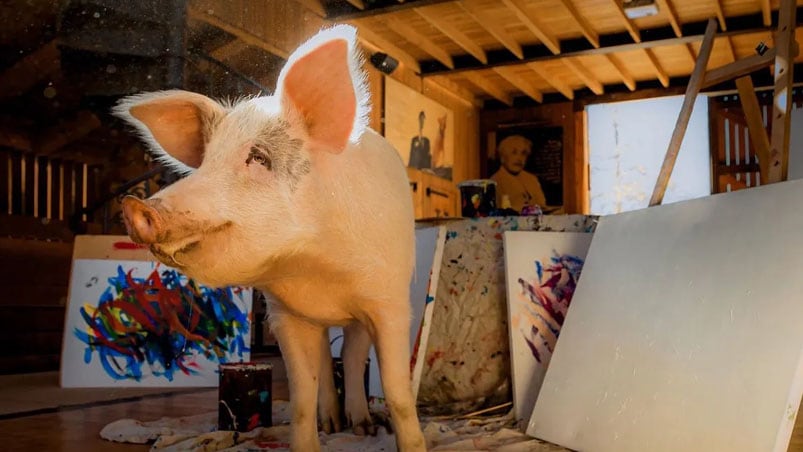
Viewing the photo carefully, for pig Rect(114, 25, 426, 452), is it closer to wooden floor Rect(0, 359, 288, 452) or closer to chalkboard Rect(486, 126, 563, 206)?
wooden floor Rect(0, 359, 288, 452)

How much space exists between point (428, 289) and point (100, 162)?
5.21 meters

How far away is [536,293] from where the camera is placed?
2932 millimetres

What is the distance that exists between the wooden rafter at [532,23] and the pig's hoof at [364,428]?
4166 mm

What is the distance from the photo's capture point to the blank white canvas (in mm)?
1816

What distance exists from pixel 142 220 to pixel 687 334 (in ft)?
4.92

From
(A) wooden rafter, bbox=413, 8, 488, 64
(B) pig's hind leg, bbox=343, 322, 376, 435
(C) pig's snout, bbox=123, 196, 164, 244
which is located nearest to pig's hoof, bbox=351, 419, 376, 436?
(B) pig's hind leg, bbox=343, 322, 376, 435

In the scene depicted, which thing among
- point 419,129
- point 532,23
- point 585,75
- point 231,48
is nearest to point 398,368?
point 231,48

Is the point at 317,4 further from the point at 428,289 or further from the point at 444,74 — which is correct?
the point at 428,289

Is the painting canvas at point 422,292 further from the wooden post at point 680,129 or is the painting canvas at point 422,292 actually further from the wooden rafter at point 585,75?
the wooden rafter at point 585,75

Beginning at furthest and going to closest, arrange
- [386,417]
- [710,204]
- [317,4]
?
[317,4]
[386,417]
[710,204]

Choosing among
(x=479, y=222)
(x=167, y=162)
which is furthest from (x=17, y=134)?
(x=167, y=162)

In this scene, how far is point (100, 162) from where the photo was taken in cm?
713

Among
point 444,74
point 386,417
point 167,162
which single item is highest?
point 444,74

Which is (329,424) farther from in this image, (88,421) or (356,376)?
(88,421)
